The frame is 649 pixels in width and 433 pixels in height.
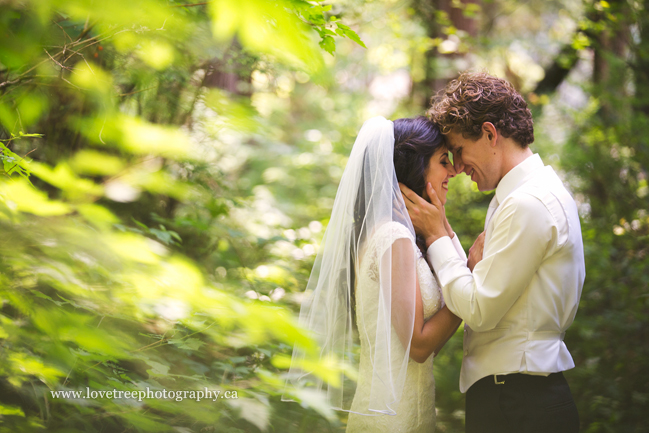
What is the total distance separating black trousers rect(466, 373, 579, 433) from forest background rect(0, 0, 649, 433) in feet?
2.49

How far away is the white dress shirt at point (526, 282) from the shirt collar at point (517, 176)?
41mm

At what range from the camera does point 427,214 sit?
2100 millimetres

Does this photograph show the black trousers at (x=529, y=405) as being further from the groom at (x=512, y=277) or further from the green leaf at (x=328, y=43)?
the green leaf at (x=328, y=43)

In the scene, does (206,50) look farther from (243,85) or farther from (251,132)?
(243,85)

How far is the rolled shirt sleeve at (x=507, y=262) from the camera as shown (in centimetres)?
173

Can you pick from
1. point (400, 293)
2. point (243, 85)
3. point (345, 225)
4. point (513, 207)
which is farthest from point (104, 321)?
point (243, 85)

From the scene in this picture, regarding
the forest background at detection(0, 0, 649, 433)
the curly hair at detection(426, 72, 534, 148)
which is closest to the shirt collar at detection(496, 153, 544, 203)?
the curly hair at detection(426, 72, 534, 148)

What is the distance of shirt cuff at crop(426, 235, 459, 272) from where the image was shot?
6.44ft

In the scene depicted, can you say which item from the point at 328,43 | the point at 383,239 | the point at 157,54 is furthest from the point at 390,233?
the point at 157,54

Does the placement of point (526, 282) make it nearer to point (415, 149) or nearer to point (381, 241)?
point (381, 241)

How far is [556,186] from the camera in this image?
6.16 feet

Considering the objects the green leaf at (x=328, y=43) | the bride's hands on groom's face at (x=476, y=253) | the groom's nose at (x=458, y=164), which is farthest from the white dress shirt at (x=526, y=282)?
the green leaf at (x=328, y=43)

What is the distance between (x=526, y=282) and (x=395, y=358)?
70 cm

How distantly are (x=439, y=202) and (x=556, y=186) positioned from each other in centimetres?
55
